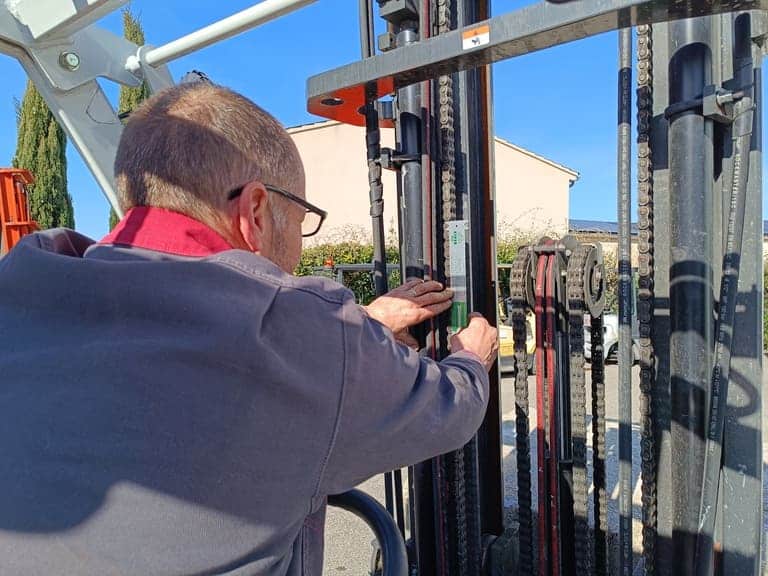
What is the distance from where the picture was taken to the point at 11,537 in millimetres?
→ 954

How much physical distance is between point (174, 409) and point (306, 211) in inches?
24.7

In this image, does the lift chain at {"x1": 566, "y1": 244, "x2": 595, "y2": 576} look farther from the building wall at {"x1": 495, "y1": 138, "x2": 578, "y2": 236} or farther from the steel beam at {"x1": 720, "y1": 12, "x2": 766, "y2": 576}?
the building wall at {"x1": 495, "y1": 138, "x2": 578, "y2": 236}

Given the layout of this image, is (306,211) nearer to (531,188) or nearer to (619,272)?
(619,272)

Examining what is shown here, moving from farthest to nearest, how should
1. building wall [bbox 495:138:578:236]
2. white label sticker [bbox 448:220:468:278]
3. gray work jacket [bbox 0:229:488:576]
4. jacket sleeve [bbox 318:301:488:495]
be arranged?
building wall [bbox 495:138:578:236]
white label sticker [bbox 448:220:468:278]
jacket sleeve [bbox 318:301:488:495]
gray work jacket [bbox 0:229:488:576]

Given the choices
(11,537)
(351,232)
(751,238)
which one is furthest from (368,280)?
(11,537)

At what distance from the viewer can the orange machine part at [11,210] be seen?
5.70 metres

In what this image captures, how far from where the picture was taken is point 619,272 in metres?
1.98

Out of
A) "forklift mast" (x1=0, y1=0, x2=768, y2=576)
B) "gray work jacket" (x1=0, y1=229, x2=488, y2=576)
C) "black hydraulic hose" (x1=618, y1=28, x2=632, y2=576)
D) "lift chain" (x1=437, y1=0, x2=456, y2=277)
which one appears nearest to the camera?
Answer: "gray work jacket" (x1=0, y1=229, x2=488, y2=576)

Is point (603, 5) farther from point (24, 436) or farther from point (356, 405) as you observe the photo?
point (24, 436)

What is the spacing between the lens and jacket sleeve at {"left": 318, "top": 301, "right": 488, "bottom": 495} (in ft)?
3.66

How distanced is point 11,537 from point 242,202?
2.26 ft

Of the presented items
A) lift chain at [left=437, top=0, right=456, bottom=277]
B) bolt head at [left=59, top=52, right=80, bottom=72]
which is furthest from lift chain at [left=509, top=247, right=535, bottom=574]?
bolt head at [left=59, top=52, right=80, bottom=72]

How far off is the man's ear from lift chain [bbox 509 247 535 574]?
1088mm

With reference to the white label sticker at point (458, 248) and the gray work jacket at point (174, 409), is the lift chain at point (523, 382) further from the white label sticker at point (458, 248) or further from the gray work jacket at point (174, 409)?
the gray work jacket at point (174, 409)
